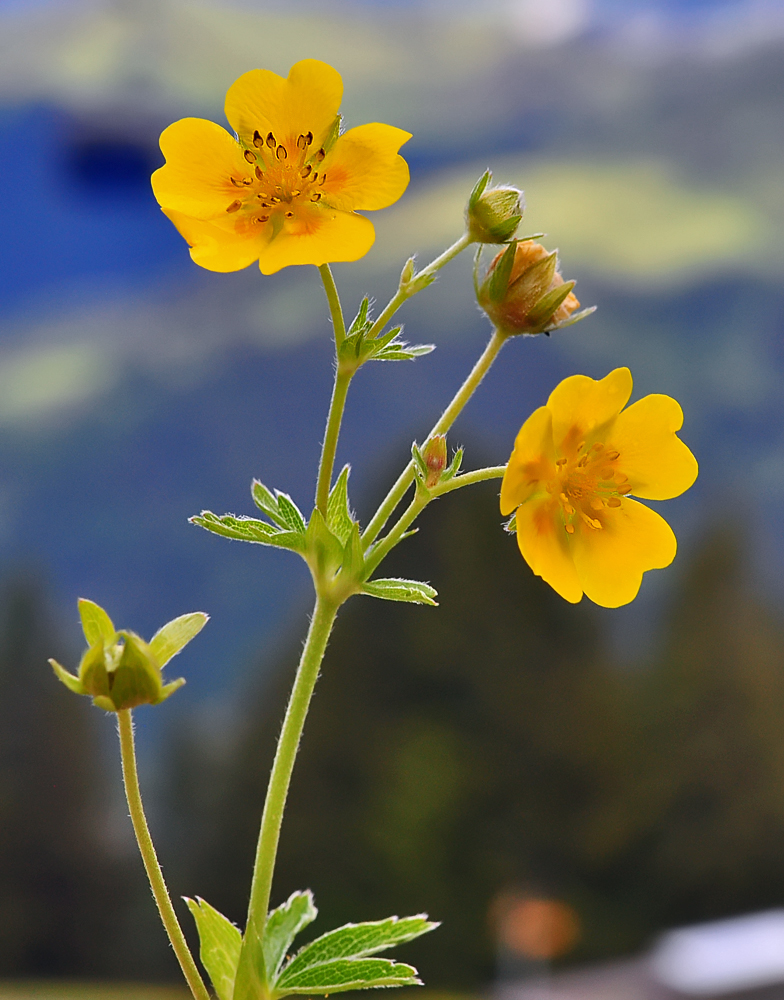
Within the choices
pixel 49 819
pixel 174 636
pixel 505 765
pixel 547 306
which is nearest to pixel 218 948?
pixel 174 636

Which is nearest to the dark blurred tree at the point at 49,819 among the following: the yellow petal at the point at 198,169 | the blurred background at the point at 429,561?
the blurred background at the point at 429,561

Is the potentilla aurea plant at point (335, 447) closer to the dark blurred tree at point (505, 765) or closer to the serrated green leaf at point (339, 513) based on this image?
the serrated green leaf at point (339, 513)

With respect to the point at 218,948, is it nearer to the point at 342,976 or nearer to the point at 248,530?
the point at 342,976

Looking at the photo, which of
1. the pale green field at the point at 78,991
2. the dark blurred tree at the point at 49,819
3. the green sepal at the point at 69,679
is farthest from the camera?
the dark blurred tree at the point at 49,819

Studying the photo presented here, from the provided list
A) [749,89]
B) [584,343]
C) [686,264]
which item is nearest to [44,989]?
[584,343]

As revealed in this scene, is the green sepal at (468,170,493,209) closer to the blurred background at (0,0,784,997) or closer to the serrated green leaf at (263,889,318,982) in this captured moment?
the serrated green leaf at (263,889,318,982)
